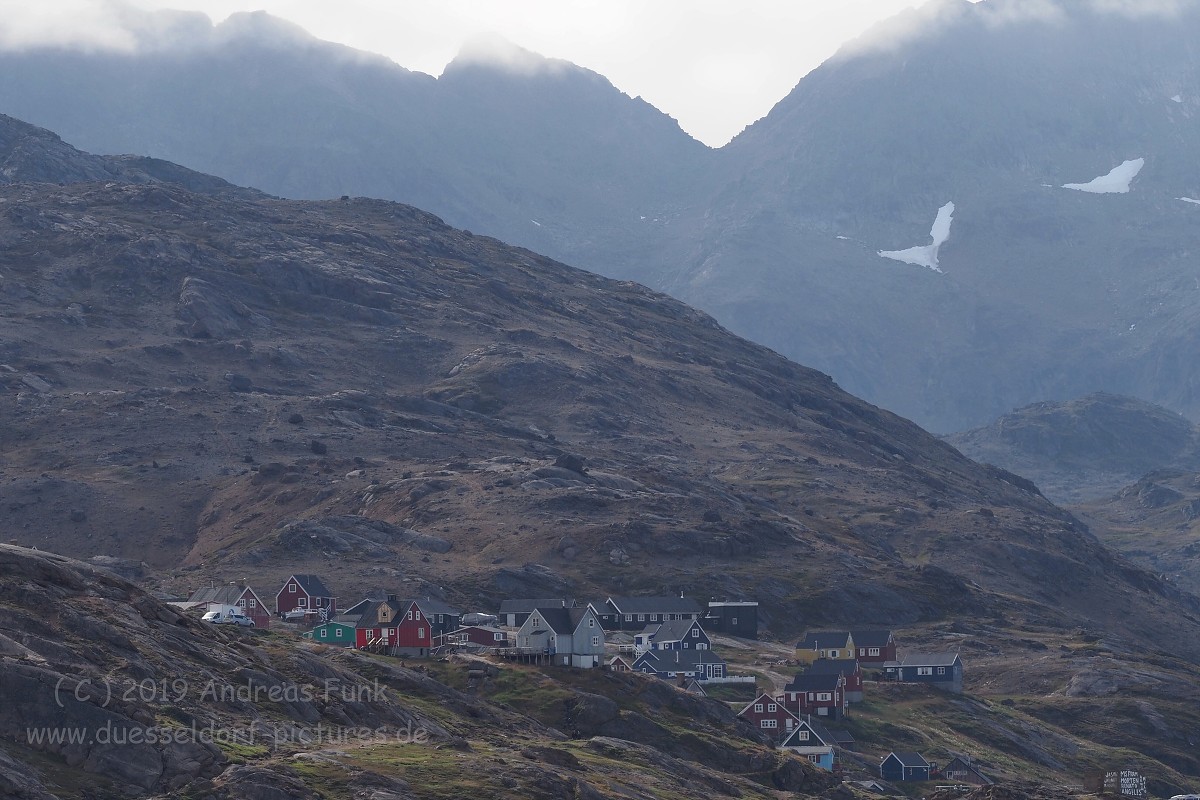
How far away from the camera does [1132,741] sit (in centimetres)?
18725

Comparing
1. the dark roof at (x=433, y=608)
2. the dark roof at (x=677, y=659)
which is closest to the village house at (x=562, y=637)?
the dark roof at (x=433, y=608)

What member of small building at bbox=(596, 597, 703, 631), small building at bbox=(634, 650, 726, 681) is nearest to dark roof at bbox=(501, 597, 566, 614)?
small building at bbox=(634, 650, 726, 681)

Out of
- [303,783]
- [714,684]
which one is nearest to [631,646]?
[714,684]

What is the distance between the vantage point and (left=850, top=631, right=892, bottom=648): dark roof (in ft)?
622

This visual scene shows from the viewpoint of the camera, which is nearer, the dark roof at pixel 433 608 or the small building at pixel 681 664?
the dark roof at pixel 433 608

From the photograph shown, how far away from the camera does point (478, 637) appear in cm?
15362

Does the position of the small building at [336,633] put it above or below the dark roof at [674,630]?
below

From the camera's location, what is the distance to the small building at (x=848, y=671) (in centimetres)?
17025

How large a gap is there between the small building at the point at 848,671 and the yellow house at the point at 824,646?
404 inches

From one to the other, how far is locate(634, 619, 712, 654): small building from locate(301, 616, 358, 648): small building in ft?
117

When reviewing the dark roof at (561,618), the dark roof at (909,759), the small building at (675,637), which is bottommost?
the dark roof at (909,759)

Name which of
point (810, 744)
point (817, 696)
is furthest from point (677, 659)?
point (810, 744)

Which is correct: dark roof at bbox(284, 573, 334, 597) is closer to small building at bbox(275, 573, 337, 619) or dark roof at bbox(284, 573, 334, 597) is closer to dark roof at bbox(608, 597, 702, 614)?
small building at bbox(275, 573, 337, 619)

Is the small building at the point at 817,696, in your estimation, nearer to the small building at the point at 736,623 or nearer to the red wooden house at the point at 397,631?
the small building at the point at 736,623
